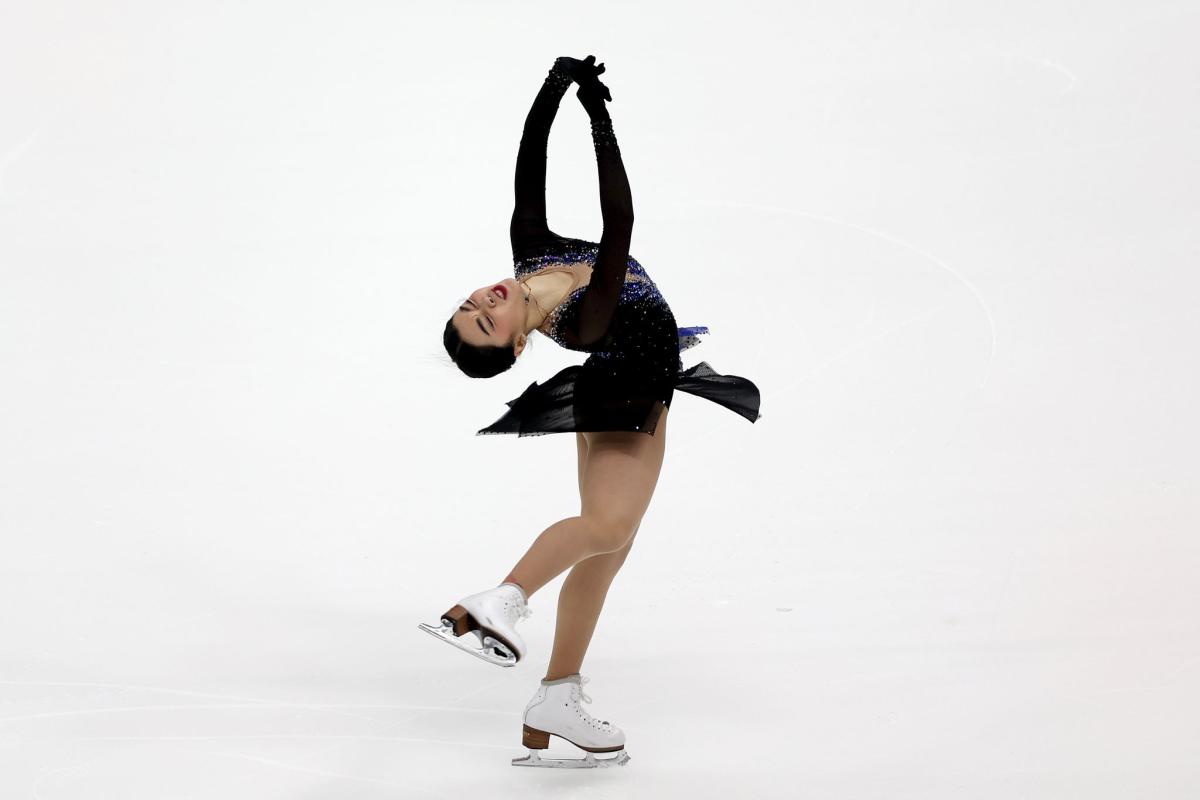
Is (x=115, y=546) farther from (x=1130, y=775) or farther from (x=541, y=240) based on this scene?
(x=1130, y=775)

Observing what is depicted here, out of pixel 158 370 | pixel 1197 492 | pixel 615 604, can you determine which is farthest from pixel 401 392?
pixel 1197 492

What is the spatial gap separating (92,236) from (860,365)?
418 cm

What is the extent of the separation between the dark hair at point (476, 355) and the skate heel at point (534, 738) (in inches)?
38.0

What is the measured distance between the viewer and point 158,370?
5.80 meters

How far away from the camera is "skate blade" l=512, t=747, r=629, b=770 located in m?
3.14

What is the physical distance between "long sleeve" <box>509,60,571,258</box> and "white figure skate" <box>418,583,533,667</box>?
3.73 feet

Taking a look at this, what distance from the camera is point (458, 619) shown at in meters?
2.36

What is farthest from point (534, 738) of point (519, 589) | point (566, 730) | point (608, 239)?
point (608, 239)

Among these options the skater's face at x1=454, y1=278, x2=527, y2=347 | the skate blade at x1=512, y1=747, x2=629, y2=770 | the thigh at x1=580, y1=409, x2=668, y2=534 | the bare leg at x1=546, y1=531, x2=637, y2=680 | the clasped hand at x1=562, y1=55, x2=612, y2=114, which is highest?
the clasped hand at x1=562, y1=55, x2=612, y2=114

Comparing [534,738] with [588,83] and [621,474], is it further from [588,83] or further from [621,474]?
[588,83]

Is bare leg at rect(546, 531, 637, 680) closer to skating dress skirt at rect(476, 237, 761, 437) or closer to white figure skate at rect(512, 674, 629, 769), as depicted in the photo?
white figure skate at rect(512, 674, 629, 769)

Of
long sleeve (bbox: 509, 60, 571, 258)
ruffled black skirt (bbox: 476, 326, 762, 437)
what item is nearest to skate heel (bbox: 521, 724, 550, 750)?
ruffled black skirt (bbox: 476, 326, 762, 437)

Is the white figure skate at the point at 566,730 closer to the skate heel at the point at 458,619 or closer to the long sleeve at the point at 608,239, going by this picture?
the skate heel at the point at 458,619

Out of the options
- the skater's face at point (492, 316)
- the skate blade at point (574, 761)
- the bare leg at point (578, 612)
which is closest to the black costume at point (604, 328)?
the skater's face at point (492, 316)
